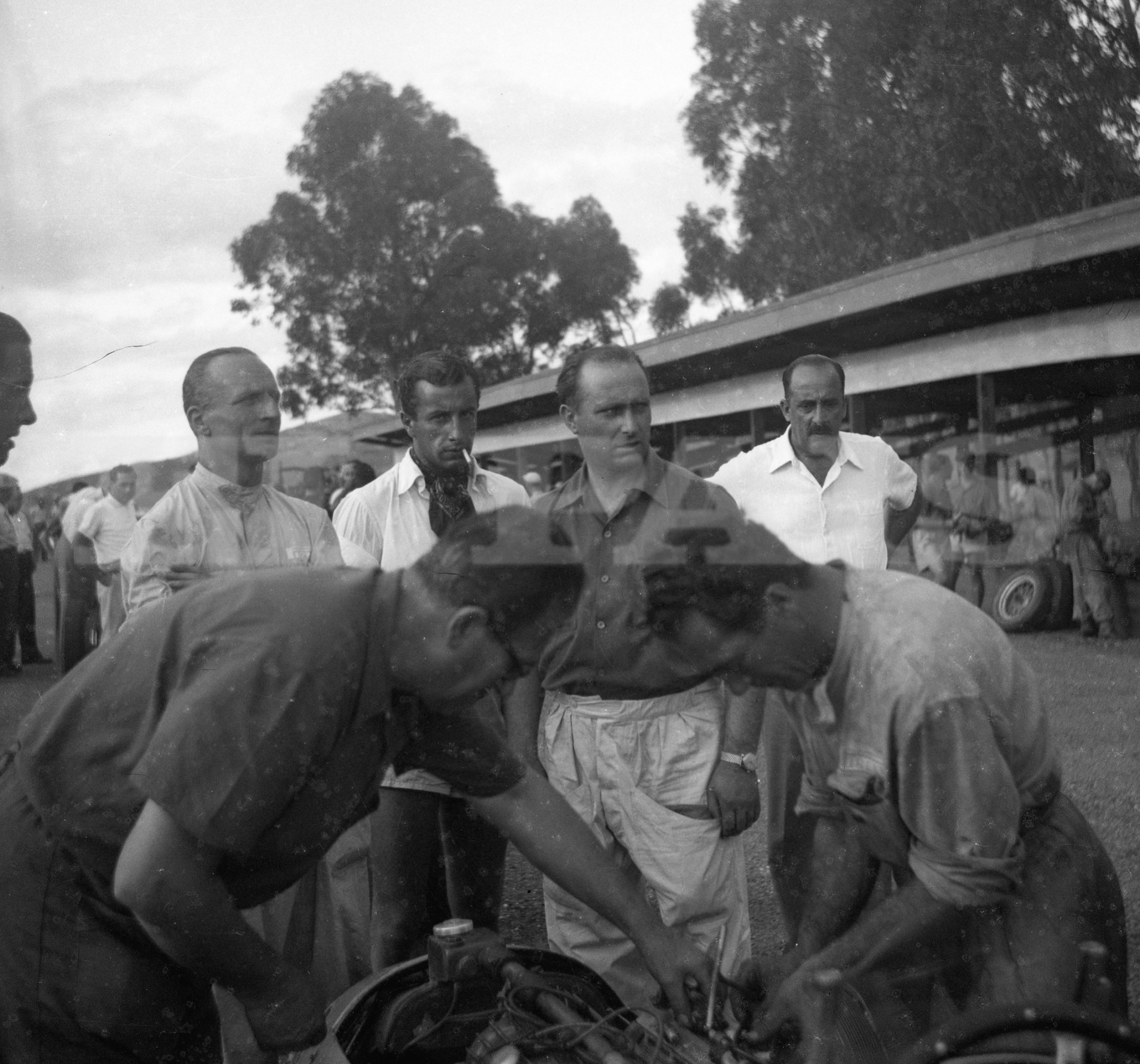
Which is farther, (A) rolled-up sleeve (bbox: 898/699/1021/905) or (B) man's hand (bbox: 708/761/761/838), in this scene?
(B) man's hand (bbox: 708/761/761/838)

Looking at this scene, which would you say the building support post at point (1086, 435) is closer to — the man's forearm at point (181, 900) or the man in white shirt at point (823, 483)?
the man in white shirt at point (823, 483)

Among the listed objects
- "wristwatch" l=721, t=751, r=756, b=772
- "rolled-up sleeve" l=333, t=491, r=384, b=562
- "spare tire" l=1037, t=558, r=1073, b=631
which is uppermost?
"rolled-up sleeve" l=333, t=491, r=384, b=562

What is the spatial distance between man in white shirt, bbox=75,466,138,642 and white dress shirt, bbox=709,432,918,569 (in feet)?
2.79

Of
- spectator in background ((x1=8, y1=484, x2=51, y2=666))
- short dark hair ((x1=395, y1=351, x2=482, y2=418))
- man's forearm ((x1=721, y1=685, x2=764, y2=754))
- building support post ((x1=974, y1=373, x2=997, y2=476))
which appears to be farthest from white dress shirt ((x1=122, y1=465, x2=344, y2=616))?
building support post ((x1=974, y1=373, x2=997, y2=476))

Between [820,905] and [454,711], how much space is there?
0.58m

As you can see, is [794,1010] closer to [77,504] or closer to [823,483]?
[823,483]

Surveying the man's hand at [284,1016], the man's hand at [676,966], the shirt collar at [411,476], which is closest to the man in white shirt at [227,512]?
the shirt collar at [411,476]

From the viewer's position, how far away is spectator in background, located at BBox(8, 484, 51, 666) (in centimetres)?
171

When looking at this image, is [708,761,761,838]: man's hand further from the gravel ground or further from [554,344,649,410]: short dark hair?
[554,344,649,410]: short dark hair

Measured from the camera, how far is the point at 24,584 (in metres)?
3.12

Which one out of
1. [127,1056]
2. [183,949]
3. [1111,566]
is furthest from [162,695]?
[1111,566]

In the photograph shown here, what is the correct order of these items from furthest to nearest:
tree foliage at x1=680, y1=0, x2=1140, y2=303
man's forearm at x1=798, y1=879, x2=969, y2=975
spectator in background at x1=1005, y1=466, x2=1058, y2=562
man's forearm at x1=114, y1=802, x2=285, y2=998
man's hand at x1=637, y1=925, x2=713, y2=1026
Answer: spectator in background at x1=1005, y1=466, x2=1058, y2=562 < tree foliage at x1=680, y1=0, x2=1140, y2=303 < man's hand at x1=637, y1=925, x2=713, y2=1026 < man's forearm at x1=798, y1=879, x2=969, y2=975 < man's forearm at x1=114, y1=802, x2=285, y2=998

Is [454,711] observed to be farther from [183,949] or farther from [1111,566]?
[1111,566]

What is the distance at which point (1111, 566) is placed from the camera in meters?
1.58
